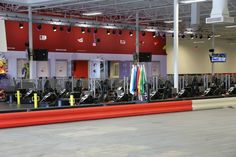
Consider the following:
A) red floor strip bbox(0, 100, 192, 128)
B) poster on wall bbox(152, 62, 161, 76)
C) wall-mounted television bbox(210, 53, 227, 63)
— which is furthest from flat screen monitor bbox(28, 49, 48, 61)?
wall-mounted television bbox(210, 53, 227, 63)

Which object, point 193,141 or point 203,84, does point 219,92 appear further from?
point 193,141

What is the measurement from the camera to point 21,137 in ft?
27.6

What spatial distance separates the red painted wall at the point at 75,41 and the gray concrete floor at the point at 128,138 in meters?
16.4

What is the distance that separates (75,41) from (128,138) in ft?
70.6

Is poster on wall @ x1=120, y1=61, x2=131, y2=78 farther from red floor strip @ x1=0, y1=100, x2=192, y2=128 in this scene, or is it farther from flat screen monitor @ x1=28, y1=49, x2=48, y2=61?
red floor strip @ x1=0, y1=100, x2=192, y2=128

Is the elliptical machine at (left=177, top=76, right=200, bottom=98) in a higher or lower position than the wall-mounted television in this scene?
lower

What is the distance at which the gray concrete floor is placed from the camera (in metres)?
6.72

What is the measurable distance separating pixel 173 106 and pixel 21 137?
6.13m

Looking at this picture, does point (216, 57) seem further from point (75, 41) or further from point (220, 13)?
point (220, 13)

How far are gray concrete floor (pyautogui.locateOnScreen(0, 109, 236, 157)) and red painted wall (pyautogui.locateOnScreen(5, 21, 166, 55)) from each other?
1637cm

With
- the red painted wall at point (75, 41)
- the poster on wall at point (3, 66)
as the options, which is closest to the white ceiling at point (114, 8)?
the red painted wall at point (75, 41)

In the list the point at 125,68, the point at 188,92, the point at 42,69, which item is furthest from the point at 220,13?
the point at 125,68

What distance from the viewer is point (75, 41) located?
29156 millimetres

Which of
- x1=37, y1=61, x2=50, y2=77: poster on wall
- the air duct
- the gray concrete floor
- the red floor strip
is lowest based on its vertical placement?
the gray concrete floor
